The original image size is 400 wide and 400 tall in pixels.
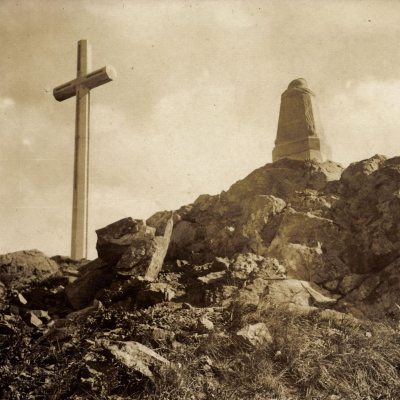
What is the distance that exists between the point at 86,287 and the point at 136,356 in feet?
6.91

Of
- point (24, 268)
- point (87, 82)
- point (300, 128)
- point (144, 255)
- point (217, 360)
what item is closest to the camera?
point (217, 360)

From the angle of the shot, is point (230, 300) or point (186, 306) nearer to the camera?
point (186, 306)

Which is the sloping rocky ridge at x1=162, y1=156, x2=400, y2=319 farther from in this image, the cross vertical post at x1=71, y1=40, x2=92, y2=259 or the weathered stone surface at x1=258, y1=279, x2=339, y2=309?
the cross vertical post at x1=71, y1=40, x2=92, y2=259

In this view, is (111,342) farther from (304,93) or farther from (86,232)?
(304,93)

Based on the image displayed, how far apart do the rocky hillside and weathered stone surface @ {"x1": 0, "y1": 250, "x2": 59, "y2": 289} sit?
0.07 ft

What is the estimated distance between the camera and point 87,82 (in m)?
8.11

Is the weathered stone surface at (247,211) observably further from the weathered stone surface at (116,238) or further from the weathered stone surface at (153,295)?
the weathered stone surface at (153,295)

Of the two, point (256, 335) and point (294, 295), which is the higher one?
point (294, 295)

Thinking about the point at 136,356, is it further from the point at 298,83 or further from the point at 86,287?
the point at 298,83

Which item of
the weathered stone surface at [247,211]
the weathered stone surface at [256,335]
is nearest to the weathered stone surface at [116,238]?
the weathered stone surface at [247,211]

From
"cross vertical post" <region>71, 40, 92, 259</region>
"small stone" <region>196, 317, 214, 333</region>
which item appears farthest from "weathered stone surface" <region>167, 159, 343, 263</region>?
"small stone" <region>196, 317, 214, 333</region>

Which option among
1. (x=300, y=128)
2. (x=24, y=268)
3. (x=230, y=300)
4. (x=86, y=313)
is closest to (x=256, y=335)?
(x=230, y=300)

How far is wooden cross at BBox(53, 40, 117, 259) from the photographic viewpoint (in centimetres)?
745

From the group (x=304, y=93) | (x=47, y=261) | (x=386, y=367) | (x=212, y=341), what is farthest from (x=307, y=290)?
(x=304, y=93)
